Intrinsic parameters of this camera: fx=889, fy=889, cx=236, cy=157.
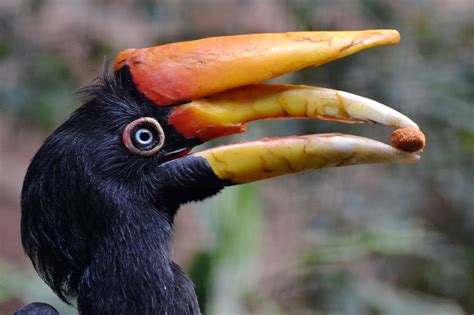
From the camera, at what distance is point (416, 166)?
4.31 meters

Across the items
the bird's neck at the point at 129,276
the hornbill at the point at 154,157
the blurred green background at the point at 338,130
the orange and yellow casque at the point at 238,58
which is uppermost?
the orange and yellow casque at the point at 238,58

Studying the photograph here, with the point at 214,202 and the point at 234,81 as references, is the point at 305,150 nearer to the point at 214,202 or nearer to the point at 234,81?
the point at 234,81

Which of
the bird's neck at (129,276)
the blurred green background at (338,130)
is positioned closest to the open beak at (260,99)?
the bird's neck at (129,276)

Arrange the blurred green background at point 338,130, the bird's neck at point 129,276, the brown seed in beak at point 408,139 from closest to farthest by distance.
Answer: the brown seed in beak at point 408,139
the bird's neck at point 129,276
the blurred green background at point 338,130

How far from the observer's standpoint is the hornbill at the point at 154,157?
182cm

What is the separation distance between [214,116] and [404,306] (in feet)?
6.13

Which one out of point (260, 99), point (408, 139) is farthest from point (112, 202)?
point (408, 139)

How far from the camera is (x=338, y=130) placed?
3914mm

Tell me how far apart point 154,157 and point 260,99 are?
0.27 m

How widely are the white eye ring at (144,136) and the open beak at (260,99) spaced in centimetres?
6

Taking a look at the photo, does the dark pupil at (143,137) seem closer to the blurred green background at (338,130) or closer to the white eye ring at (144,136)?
the white eye ring at (144,136)

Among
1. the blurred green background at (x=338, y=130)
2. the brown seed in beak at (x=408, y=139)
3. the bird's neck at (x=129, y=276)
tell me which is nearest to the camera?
the brown seed in beak at (x=408, y=139)

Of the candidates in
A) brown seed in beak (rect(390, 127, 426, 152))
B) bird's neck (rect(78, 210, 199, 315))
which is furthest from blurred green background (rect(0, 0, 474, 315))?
brown seed in beak (rect(390, 127, 426, 152))

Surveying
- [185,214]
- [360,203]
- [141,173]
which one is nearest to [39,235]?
[141,173]
